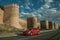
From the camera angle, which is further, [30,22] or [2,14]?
[30,22]

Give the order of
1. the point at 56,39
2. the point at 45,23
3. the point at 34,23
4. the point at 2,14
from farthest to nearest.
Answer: the point at 45,23 → the point at 34,23 → the point at 2,14 → the point at 56,39

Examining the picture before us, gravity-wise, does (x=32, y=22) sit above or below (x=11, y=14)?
below

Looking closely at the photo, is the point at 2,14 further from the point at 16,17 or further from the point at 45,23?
the point at 45,23

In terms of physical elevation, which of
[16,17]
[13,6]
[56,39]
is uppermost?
[13,6]

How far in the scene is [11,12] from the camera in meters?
63.0

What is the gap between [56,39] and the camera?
15.6 m

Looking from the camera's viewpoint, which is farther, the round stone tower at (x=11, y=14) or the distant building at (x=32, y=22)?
the distant building at (x=32, y=22)

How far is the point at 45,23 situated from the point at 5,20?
150 ft

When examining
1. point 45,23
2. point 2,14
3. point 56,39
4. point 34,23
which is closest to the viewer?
point 56,39

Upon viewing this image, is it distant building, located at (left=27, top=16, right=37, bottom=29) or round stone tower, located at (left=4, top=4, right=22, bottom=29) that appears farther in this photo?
distant building, located at (left=27, top=16, right=37, bottom=29)

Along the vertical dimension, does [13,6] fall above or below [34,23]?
above

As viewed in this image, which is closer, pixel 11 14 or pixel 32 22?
pixel 11 14

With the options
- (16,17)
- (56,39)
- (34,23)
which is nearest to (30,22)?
(34,23)

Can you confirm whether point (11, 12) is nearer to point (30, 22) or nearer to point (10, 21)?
point (10, 21)
